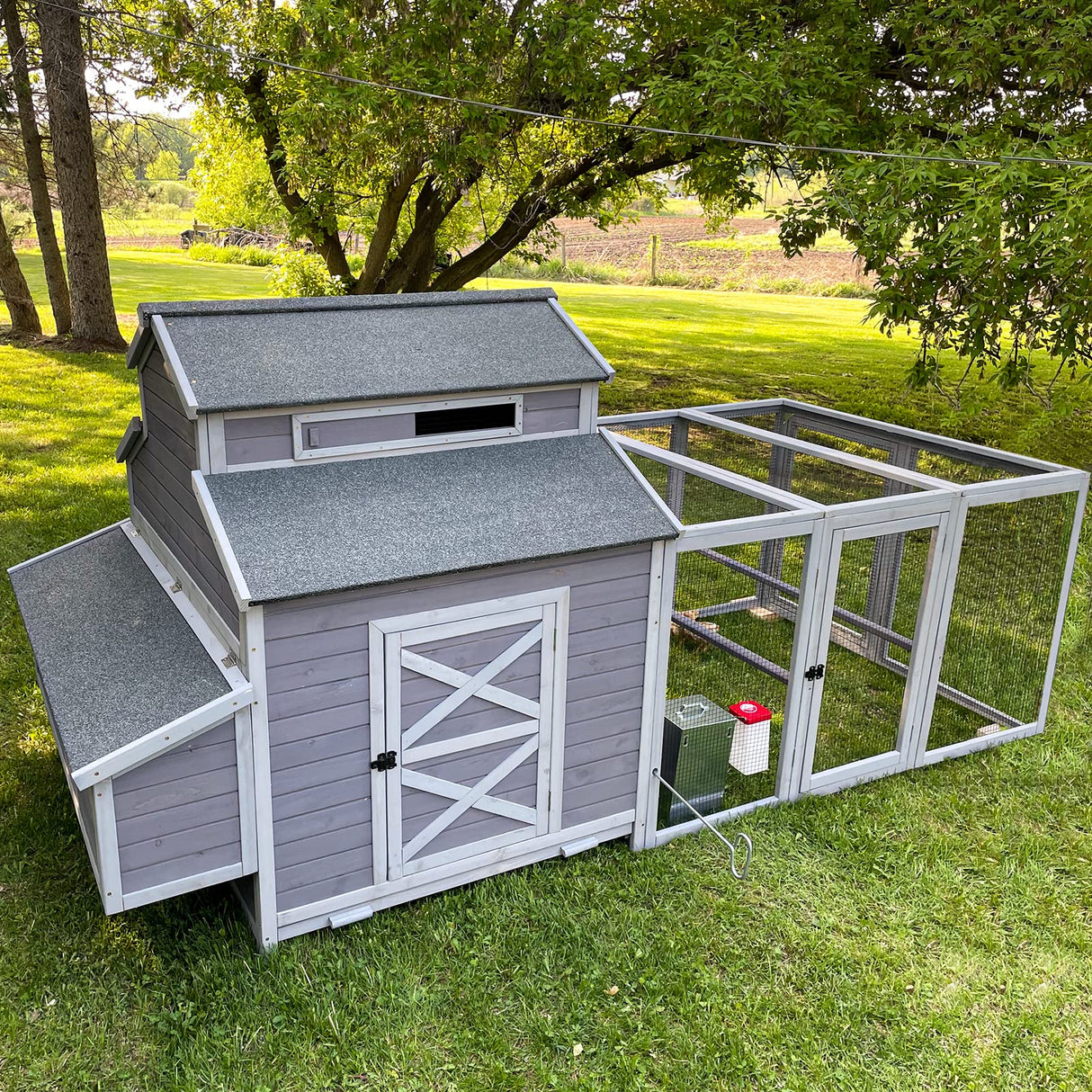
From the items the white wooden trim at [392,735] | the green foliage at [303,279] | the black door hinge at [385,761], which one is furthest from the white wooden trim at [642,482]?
the green foliage at [303,279]

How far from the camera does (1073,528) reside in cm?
701

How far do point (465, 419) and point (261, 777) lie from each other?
2.11 metres

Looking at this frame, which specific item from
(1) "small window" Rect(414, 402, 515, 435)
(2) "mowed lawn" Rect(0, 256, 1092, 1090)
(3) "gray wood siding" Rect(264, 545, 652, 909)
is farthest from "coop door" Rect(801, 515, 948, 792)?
(1) "small window" Rect(414, 402, 515, 435)

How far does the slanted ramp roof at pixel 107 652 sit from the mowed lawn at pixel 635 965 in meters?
1.13

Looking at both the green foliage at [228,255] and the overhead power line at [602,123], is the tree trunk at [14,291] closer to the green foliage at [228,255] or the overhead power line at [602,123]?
the overhead power line at [602,123]

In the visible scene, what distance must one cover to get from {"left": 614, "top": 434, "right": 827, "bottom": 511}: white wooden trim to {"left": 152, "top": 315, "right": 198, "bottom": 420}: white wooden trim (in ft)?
8.15

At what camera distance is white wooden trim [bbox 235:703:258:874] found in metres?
4.55

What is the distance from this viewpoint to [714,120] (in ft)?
32.4

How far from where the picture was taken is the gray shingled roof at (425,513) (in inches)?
181

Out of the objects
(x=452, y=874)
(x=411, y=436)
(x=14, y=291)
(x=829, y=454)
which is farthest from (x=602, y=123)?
(x=14, y=291)

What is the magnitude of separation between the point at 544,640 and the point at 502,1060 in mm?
1933

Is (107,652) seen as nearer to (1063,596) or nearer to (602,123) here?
(1063,596)

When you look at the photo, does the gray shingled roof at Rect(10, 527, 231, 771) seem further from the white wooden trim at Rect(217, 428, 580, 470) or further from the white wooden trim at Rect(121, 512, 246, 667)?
the white wooden trim at Rect(217, 428, 580, 470)

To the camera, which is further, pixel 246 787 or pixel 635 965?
pixel 635 965
